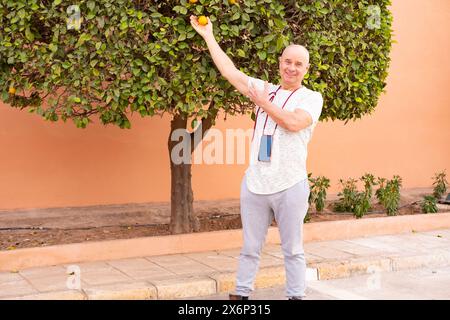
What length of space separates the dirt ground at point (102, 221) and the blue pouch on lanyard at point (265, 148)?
9.32ft

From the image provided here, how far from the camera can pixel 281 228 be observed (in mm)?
4348

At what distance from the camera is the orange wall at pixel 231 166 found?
7.27 meters

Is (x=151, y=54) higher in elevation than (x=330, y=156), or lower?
higher

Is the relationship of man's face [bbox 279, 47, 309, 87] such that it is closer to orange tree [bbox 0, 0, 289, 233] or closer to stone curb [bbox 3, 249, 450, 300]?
orange tree [bbox 0, 0, 289, 233]

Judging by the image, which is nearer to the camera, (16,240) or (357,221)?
(16,240)

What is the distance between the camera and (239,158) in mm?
8641

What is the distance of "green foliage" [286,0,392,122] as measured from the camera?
571 cm

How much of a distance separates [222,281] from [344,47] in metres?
2.61

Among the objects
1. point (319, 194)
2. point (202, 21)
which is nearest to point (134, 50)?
point (202, 21)

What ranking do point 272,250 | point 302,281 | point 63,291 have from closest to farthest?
point 302,281 → point 63,291 → point 272,250

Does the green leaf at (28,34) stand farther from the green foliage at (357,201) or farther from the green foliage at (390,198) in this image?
the green foliage at (390,198)
